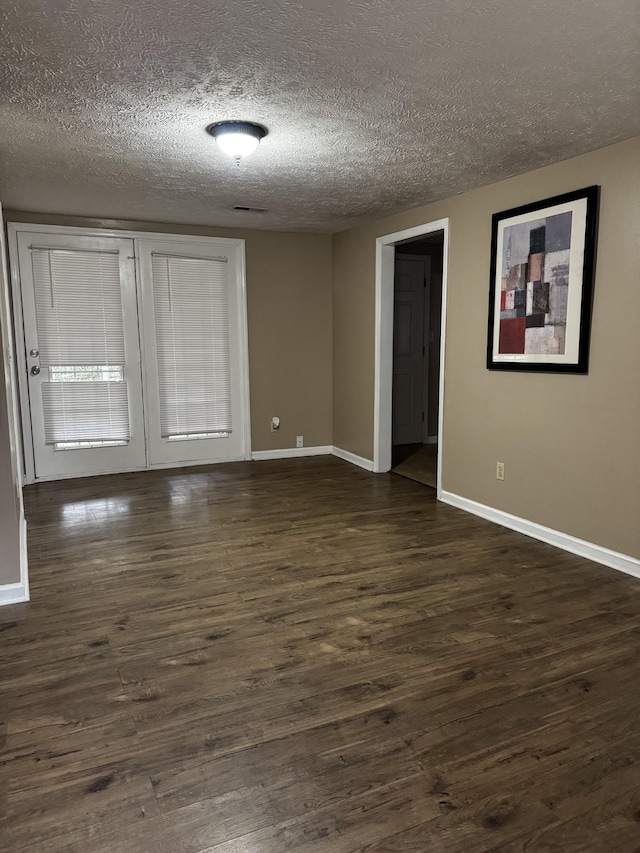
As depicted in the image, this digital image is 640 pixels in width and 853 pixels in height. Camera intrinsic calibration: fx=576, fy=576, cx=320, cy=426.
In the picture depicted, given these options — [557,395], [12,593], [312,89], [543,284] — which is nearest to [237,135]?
[312,89]

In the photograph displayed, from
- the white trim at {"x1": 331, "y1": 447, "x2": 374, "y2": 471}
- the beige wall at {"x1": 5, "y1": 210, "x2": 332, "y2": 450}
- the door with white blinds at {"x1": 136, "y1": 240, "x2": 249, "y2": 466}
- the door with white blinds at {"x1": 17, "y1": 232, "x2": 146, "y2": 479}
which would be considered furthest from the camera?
the beige wall at {"x1": 5, "y1": 210, "x2": 332, "y2": 450}

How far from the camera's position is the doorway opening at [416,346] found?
644cm

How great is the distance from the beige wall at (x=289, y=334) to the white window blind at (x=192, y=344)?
30 cm

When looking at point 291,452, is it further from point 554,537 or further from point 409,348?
point 554,537

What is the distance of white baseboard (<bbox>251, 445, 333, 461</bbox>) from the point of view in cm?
609

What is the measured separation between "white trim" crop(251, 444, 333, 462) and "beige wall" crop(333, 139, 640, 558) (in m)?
2.03

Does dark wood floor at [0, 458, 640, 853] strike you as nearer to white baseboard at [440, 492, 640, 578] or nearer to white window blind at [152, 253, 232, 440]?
white baseboard at [440, 492, 640, 578]

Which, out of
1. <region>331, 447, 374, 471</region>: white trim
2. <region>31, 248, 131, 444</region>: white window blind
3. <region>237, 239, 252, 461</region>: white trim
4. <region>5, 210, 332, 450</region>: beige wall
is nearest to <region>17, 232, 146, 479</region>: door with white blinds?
<region>31, 248, 131, 444</region>: white window blind

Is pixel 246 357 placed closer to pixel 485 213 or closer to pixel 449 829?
pixel 485 213

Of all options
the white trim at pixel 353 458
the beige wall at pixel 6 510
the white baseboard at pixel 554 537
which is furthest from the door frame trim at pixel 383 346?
the beige wall at pixel 6 510

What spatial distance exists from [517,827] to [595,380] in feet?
7.97

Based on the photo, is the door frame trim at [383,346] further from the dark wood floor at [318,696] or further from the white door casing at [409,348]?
the dark wood floor at [318,696]

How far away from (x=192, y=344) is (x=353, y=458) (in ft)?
6.52

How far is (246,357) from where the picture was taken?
589 cm
